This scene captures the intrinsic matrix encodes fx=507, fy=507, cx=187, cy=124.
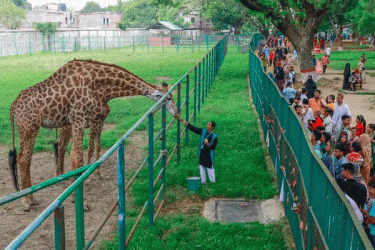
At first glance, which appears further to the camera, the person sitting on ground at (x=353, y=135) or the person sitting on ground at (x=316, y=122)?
the person sitting on ground at (x=316, y=122)

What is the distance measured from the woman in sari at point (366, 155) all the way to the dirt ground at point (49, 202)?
157 inches

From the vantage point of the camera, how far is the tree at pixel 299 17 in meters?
20.8

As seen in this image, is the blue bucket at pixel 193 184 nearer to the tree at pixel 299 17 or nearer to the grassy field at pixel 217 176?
the grassy field at pixel 217 176

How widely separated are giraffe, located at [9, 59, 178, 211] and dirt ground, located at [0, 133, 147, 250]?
0.39m

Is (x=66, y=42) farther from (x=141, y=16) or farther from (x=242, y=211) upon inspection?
(x=141, y=16)

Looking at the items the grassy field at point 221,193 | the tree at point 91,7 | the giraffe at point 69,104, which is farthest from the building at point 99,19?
the giraffe at point 69,104

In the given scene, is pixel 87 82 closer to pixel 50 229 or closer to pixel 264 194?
pixel 50 229

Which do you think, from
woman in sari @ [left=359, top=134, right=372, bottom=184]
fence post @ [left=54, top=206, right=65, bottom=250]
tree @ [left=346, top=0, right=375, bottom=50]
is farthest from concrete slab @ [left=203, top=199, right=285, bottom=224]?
tree @ [left=346, top=0, right=375, bottom=50]

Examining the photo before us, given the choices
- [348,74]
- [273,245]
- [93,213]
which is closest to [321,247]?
[273,245]

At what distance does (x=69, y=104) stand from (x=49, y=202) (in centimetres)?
165

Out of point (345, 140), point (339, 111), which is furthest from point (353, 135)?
point (339, 111)

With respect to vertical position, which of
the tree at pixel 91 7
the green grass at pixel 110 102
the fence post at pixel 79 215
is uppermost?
the tree at pixel 91 7

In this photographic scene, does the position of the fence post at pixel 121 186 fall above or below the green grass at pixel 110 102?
above

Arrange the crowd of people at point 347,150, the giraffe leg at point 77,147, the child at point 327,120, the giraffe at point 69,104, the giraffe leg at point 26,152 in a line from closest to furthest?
the crowd of people at point 347,150
the giraffe leg at point 26,152
the giraffe at point 69,104
the giraffe leg at point 77,147
the child at point 327,120
